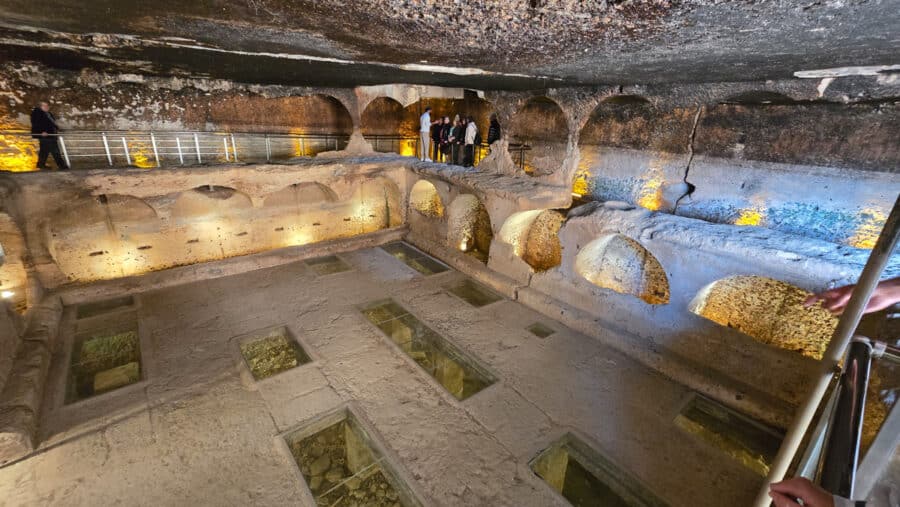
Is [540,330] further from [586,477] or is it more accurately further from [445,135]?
[445,135]

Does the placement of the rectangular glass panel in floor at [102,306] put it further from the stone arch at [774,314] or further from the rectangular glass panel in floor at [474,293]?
the stone arch at [774,314]

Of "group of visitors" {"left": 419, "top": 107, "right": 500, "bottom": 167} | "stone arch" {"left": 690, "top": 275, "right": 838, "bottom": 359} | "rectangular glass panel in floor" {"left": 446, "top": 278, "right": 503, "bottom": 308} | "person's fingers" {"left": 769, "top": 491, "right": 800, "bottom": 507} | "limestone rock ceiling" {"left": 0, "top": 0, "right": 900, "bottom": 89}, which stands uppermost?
"limestone rock ceiling" {"left": 0, "top": 0, "right": 900, "bottom": 89}

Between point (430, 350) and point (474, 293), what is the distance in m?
2.04

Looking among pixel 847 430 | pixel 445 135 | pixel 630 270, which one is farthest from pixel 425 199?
pixel 847 430

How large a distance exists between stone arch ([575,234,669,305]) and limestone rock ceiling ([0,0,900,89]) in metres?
4.59

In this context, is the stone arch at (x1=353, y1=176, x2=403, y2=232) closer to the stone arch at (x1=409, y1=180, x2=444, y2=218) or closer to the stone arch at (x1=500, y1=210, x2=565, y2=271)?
the stone arch at (x1=409, y1=180, x2=444, y2=218)

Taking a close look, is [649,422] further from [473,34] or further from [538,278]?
[473,34]

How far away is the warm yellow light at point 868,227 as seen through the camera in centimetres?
674

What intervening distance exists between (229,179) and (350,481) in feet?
24.3

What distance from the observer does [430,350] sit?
6.64 metres

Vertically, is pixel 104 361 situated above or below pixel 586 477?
above

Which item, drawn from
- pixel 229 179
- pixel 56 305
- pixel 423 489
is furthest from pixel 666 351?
pixel 56 305

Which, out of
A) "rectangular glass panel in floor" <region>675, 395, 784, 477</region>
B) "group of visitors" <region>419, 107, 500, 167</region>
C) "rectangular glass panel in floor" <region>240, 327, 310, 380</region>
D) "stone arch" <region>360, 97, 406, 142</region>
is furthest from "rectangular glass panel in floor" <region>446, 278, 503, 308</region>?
"stone arch" <region>360, 97, 406, 142</region>

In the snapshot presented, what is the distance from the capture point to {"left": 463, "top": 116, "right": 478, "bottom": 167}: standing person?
36.7ft
